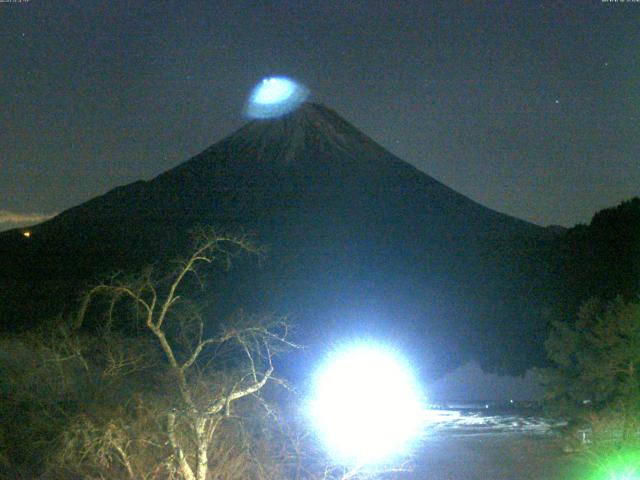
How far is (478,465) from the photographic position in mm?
18469

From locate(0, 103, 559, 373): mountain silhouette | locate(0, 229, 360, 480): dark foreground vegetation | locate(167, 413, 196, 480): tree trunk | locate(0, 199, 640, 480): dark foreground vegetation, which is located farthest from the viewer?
locate(0, 103, 559, 373): mountain silhouette

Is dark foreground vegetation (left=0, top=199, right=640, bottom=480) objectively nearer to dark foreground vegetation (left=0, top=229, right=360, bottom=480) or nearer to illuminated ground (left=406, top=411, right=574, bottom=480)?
dark foreground vegetation (left=0, top=229, right=360, bottom=480)

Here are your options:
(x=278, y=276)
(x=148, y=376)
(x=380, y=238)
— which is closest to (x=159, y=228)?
(x=278, y=276)

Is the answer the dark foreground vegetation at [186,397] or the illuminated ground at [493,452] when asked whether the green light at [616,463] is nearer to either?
the dark foreground vegetation at [186,397]

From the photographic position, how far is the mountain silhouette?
48844 millimetres

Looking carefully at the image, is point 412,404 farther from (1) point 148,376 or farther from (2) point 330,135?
(2) point 330,135

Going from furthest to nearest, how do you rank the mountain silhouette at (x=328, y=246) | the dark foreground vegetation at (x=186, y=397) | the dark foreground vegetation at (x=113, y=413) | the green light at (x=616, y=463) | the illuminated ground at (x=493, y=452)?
the mountain silhouette at (x=328, y=246) < the illuminated ground at (x=493, y=452) < the green light at (x=616, y=463) < the dark foreground vegetation at (x=113, y=413) < the dark foreground vegetation at (x=186, y=397)

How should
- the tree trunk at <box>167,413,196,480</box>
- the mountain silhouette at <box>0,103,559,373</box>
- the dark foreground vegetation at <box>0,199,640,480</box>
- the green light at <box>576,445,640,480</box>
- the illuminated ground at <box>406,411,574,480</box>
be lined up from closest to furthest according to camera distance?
the tree trunk at <box>167,413,196,480</box> → the dark foreground vegetation at <box>0,199,640,480</box> → the green light at <box>576,445,640,480</box> → the illuminated ground at <box>406,411,574,480</box> → the mountain silhouette at <box>0,103,559,373</box>

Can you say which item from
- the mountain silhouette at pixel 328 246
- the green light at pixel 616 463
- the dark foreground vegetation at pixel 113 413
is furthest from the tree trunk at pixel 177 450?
the green light at pixel 616 463

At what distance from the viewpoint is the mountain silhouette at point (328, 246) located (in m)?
48.8

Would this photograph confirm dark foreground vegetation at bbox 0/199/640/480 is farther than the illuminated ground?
No

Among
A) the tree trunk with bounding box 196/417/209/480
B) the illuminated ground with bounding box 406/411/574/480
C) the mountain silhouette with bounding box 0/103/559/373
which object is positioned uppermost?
the mountain silhouette with bounding box 0/103/559/373

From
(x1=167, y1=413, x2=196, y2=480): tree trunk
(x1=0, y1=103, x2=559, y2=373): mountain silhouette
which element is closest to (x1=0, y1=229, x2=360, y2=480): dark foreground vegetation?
(x1=167, y1=413, x2=196, y2=480): tree trunk

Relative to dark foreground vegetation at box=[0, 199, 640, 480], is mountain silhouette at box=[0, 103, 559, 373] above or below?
above
